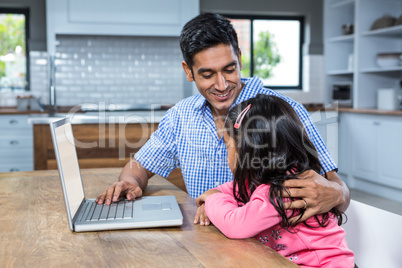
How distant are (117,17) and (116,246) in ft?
13.6

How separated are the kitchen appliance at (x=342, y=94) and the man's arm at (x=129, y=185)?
4.04 m

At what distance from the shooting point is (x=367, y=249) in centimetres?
124

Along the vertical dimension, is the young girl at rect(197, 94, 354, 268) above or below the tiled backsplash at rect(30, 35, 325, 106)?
below

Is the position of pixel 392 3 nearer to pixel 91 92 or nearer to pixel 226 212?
pixel 91 92

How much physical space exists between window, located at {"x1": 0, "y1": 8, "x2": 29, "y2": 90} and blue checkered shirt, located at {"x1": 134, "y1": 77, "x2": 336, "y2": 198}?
13.3ft

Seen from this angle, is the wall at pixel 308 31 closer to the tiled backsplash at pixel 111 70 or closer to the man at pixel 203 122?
the tiled backsplash at pixel 111 70

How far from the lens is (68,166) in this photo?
1.28m

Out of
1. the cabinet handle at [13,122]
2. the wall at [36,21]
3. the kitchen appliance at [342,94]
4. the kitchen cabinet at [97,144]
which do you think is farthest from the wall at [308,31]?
the cabinet handle at [13,122]

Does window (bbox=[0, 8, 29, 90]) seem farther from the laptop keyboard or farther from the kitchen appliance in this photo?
the laptop keyboard

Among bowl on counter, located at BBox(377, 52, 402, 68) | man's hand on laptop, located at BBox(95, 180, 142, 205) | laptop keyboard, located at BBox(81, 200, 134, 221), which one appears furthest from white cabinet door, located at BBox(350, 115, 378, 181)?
laptop keyboard, located at BBox(81, 200, 134, 221)

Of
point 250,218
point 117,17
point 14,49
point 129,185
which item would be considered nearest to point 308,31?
point 117,17

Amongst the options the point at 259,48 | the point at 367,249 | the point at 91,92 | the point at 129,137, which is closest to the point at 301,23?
the point at 259,48

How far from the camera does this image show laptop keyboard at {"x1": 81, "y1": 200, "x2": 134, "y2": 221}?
1198 millimetres

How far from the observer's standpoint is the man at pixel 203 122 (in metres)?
1.57
